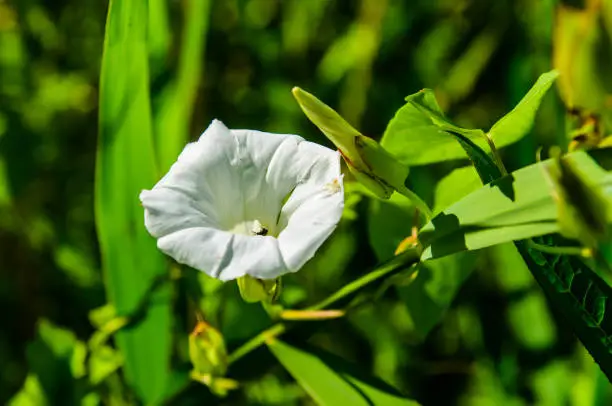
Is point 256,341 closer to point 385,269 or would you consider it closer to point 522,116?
point 385,269

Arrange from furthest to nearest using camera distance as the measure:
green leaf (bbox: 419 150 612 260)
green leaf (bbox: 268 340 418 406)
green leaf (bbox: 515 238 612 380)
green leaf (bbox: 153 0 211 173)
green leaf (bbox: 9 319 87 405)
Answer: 1. green leaf (bbox: 153 0 211 173)
2. green leaf (bbox: 9 319 87 405)
3. green leaf (bbox: 268 340 418 406)
4. green leaf (bbox: 515 238 612 380)
5. green leaf (bbox: 419 150 612 260)

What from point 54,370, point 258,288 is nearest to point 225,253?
point 258,288

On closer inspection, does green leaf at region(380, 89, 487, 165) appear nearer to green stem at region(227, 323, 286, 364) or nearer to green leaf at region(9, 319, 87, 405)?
green stem at region(227, 323, 286, 364)

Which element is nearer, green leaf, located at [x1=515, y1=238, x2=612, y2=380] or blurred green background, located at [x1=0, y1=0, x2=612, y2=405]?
green leaf, located at [x1=515, y1=238, x2=612, y2=380]

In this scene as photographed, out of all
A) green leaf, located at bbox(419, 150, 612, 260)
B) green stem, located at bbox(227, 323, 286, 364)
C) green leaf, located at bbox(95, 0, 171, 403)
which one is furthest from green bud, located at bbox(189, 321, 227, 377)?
green leaf, located at bbox(419, 150, 612, 260)

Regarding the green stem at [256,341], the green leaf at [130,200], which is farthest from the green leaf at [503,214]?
the green leaf at [130,200]

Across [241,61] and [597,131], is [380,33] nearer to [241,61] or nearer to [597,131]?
[241,61]

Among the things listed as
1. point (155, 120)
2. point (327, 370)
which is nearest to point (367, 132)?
point (155, 120)

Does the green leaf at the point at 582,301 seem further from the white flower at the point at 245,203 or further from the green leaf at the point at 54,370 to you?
the green leaf at the point at 54,370
